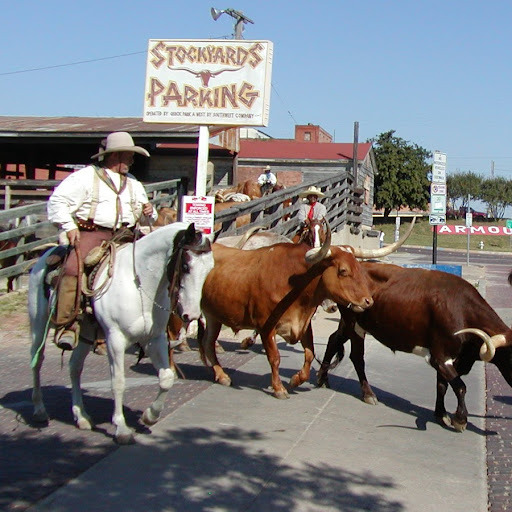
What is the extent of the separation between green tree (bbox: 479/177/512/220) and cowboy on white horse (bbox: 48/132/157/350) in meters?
83.2

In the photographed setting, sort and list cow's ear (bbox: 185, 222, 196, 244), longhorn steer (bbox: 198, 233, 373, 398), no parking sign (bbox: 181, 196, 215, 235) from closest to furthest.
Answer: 1. cow's ear (bbox: 185, 222, 196, 244)
2. longhorn steer (bbox: 198, 233, 373, 398)
3. no parking sign (bbox: 181, 196, 215, 235)

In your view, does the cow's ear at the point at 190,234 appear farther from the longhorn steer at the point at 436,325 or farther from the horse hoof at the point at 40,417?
the longhorn steer at the point at 436,325

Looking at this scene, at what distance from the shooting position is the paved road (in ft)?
17.0

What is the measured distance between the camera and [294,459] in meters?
6.04

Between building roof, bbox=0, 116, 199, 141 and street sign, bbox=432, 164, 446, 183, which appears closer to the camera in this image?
street sign, bbox=432, 164, 446, 183

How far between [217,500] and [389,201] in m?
62.0

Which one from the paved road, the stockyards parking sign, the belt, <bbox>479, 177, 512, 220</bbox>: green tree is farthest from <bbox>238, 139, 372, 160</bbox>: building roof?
<bbox>479, 177, 512, 220</bbox>: green tree

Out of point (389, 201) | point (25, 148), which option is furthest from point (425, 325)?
point (389, 201)

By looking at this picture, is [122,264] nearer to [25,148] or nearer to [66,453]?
[66,453]

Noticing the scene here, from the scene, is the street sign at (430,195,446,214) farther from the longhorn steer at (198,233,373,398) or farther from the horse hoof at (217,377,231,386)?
the horse hoof at (217,377,231,386)

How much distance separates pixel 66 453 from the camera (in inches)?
232

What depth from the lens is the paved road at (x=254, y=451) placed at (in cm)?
518

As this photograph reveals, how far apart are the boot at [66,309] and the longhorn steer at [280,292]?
2.44 metres

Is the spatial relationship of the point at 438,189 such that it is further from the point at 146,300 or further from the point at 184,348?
the point at 146,300
